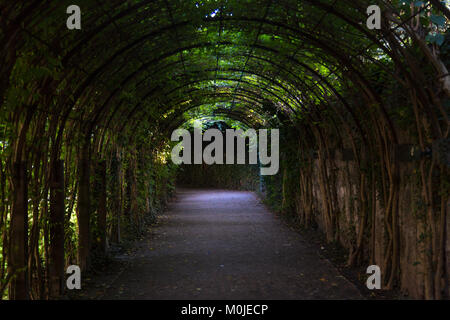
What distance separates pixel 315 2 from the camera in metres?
4.74

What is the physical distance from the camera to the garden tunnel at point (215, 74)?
396 cm

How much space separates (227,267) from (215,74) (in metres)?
4.55

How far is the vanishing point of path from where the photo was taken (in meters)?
5.30

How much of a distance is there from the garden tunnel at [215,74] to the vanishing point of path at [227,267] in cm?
65

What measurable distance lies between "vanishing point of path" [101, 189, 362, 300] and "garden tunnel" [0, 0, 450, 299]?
65cm

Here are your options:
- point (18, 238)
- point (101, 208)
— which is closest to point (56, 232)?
point (18, 238)

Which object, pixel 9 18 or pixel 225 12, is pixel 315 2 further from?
pixel 9 18

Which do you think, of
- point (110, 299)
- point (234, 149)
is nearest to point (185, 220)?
point (110, 299)

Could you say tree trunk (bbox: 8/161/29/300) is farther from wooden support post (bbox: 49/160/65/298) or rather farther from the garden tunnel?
wooden support post (bbox: 49/160/65/298)
